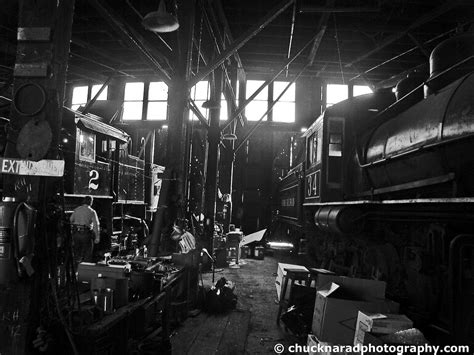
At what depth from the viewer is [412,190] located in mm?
4086

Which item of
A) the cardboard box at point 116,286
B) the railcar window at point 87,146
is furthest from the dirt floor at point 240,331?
the railcar window at point 87,146

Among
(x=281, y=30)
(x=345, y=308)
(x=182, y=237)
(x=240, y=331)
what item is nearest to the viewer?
(x=345, y=308)

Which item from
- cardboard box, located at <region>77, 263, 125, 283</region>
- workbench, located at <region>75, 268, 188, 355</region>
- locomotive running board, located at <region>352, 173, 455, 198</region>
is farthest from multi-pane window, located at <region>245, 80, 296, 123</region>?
cardboard box, located at <region>77, 263, 125, 283</region>

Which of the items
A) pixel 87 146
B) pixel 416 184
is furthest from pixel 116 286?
pixel 87 146

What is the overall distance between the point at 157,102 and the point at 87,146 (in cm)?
886

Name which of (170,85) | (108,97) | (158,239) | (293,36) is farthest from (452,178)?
(108,97)

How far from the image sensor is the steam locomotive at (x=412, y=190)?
10.3 ft

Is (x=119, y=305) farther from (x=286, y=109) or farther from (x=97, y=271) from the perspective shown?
(x=286, y=109)

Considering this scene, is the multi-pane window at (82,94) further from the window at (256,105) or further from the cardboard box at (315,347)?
the cardboard box at (315,347)

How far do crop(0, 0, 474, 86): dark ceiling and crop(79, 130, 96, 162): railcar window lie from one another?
2329 mm

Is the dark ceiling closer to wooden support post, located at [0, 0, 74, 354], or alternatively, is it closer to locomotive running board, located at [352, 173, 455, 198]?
wooden support post, located at [0, 0, 74, 354]

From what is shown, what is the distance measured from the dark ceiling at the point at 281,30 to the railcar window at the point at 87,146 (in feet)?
7.64

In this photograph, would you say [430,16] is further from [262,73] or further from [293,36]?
[262,73]

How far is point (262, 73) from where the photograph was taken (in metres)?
16.0
